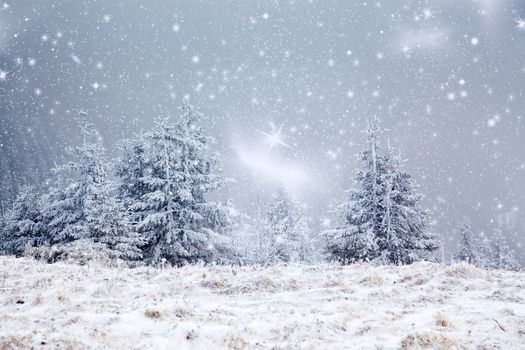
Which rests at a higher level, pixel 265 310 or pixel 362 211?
pixel 362 211

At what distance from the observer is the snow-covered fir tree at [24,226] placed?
27.3 metres

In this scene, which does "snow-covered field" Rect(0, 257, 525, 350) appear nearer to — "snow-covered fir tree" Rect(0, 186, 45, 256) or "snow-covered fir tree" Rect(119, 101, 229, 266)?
"snow-covered fir tree" Rect(119, 101, 229, 266)

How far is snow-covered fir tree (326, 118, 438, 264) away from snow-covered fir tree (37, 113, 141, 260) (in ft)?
37.4

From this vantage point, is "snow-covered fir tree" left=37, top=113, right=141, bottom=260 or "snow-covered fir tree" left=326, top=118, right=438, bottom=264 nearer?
"snow-covered fir tree" left=37, top=113, right=141, bottom=260

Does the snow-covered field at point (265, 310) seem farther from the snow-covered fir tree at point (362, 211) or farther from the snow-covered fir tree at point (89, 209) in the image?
the snow-covered fir tree at point (362, 211)

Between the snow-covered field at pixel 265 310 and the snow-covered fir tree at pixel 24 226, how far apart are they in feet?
62.6

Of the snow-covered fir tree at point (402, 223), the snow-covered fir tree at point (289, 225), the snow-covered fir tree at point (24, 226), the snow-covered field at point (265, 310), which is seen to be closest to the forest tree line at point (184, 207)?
the snow-covered fir tree at point (402, 223)

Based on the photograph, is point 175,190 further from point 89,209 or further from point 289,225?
point 289,225

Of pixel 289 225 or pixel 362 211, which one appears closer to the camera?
pixel 362 211

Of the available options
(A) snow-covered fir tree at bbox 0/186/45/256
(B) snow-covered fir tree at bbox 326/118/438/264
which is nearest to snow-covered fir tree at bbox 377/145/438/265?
(B) snow-covered fir tree at bbox 326/118/438/264

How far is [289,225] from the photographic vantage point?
3662cm

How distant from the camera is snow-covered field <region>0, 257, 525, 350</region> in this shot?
5.36 m

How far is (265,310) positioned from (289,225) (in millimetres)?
29768

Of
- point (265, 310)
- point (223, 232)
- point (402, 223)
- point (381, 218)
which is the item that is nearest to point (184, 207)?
point (223, 232)
